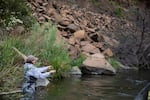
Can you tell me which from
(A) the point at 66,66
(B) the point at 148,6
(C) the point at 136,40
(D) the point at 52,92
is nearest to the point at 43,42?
(A) the point at 66,66

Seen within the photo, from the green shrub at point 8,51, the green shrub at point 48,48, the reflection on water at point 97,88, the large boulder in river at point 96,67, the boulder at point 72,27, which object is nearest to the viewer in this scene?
the green shrub at point 8,51

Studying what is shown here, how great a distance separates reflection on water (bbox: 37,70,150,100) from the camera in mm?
14391

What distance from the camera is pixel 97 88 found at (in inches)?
656

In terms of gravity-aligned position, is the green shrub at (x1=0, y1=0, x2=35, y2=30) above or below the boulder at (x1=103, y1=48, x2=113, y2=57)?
above

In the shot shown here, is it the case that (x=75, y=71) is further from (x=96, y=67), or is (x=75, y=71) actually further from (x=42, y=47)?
(x=42, y=47)

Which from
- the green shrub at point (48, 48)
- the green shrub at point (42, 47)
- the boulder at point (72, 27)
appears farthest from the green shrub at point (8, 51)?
the boulder at point (72, 27)

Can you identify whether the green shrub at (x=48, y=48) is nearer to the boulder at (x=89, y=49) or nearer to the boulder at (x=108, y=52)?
the boulder at (x=89, y=49)

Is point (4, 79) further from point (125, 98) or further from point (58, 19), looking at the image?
point (58, 19)

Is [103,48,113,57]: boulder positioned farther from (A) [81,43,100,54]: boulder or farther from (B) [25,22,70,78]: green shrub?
(B) [25,22,70,78]: green shrub

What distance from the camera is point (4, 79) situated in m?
13.4

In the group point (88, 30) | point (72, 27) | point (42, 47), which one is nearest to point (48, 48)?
point (42, 47)

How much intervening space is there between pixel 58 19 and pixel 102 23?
474 centimetres

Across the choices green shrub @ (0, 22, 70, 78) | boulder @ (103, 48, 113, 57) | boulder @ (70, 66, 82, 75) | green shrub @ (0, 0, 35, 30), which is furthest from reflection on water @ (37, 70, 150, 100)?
boulder @ (103, 48, 113, 57)

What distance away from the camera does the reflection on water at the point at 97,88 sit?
14391mm
